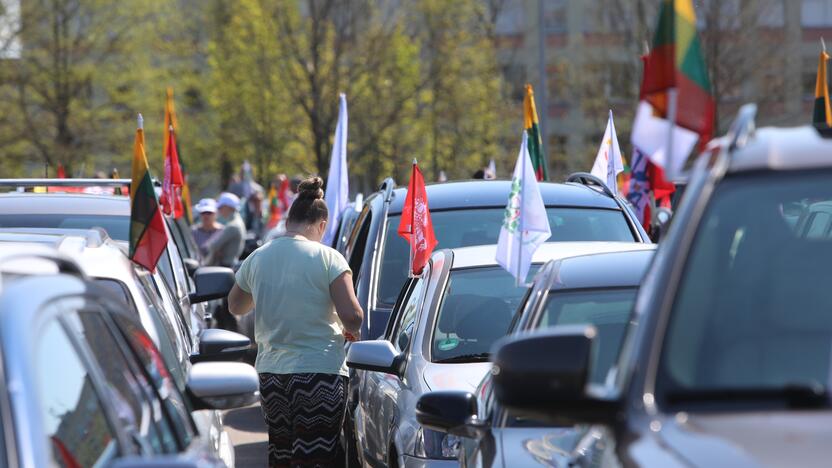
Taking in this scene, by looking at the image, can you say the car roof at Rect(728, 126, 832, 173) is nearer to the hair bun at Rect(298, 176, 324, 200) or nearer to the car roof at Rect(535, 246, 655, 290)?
the car roof at Rect(535, 246, 655, 290)

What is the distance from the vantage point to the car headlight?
6.35 meters

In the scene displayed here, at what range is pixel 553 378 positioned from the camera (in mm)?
3152

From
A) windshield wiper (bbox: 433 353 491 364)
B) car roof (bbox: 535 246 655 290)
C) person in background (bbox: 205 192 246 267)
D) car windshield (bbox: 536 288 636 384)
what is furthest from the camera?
person in background (bbox: 205 192 246 267)

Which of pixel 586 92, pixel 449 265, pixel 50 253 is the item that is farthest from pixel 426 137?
pixel 50 253

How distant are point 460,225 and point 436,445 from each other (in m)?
3.77

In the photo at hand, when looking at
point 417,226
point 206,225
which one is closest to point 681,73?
point 417,226

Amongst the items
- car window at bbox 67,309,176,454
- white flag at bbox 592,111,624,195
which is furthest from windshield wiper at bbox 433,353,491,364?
white flag at bbox 592,111,624,195

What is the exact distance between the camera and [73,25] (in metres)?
50.2

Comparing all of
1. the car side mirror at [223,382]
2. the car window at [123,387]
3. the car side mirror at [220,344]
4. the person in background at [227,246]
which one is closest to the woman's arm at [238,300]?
the car side mirror at [220,344]

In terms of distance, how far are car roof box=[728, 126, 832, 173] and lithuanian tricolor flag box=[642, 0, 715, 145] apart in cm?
11

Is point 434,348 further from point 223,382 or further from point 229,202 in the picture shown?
point 229,202

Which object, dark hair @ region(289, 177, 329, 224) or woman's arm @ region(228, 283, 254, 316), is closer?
dark hair @ region(289, 177, 329, 224)

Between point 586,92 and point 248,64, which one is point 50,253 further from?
point 586,92

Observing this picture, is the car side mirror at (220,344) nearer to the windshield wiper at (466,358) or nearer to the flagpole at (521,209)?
the windshield wiper at (466,358)
